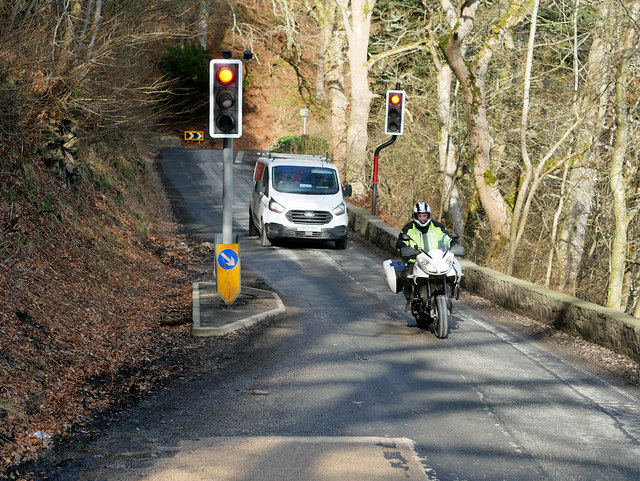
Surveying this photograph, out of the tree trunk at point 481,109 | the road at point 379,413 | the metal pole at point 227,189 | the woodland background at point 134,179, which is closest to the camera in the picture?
the road at point 379,413

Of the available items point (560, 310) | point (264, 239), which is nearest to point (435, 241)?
point (560, 310)

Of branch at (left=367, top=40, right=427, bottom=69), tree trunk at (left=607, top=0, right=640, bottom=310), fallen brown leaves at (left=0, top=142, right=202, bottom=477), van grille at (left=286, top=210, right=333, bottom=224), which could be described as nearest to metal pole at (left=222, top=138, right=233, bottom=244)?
fallen brown leaves at (left=0, top=142, right=202, bottom=477)

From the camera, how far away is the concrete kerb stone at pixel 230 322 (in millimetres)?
10109

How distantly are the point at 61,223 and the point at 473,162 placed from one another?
36.2ft

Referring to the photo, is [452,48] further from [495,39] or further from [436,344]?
[436,344]

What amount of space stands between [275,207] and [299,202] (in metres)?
0.61

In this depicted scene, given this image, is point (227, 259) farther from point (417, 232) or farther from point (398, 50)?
point (398, 50)

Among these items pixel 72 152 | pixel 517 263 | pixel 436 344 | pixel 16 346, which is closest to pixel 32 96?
pixel 72 152

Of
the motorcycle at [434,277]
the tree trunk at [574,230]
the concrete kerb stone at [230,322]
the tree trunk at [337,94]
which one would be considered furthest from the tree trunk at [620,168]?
the tree trunk at [337,94]

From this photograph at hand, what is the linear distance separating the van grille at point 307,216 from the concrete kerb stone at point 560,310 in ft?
15.5

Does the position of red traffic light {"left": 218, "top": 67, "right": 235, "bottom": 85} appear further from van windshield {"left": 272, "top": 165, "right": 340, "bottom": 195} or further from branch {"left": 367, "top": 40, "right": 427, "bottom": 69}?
branch {"left": 367, "top": 40, "right": 427, "bottom": 69}

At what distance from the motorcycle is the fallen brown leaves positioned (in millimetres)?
3201

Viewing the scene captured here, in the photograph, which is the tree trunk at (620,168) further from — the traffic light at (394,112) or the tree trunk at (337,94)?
the tree trunk at (337,94)

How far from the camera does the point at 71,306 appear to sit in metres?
10.0
